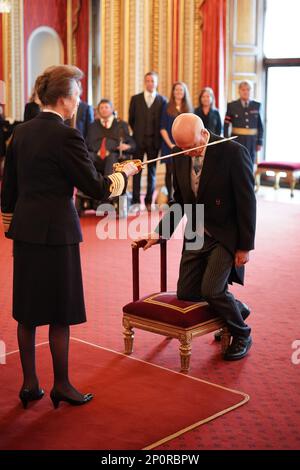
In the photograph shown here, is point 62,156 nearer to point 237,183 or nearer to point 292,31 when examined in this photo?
point 237,183

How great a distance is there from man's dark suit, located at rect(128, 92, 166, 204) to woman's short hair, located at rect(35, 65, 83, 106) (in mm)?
6155

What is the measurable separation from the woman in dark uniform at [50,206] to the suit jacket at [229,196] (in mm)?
793

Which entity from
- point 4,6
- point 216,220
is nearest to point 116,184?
point 216,220

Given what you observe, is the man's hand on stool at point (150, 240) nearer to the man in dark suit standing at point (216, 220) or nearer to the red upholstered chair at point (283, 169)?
the man in dark suit standing at point (216, 220)

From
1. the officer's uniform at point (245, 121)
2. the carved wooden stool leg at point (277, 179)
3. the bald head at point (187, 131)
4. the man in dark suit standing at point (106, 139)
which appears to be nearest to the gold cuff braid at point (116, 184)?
the bald head at point (187, 131)

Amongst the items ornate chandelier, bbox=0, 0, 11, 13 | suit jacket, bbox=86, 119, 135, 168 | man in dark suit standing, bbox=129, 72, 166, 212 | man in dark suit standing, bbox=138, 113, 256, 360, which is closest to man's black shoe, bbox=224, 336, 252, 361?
man in dark suit standing, bbox=138, 113, 256, 360

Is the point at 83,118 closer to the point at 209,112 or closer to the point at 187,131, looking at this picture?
the point at 209,112

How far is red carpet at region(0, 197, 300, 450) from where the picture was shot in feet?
10.6

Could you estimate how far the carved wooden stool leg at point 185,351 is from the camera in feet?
12.9

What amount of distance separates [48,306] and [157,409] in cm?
69

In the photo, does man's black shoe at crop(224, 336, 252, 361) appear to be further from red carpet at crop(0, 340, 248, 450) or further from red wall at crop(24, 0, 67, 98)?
red wall at crop(24, 0, 67, 98)

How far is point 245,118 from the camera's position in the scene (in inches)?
406

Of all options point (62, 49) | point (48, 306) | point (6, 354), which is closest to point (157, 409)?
point (48, 306)

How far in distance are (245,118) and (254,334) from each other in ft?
20.1
